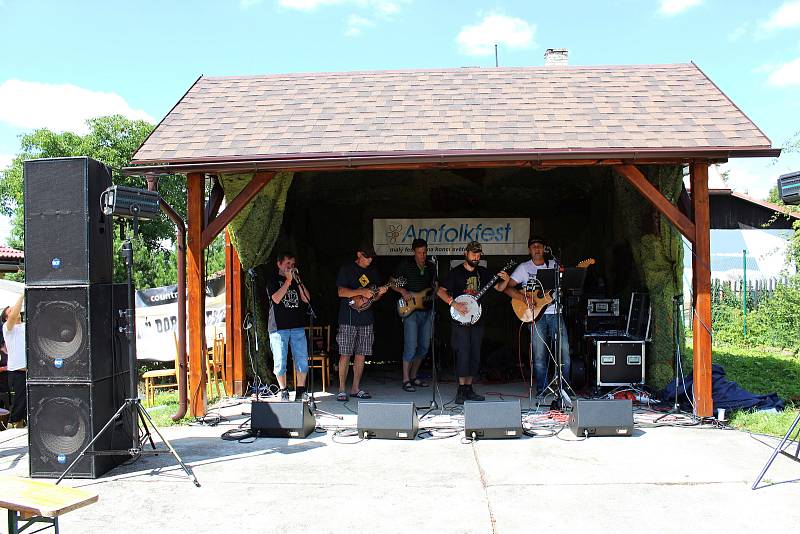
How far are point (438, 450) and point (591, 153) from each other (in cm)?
303

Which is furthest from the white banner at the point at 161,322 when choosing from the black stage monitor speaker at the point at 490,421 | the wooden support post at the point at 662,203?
the wooden support post at the point at 662,203

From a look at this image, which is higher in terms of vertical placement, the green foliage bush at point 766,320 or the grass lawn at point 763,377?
the green foliage bush at point 766,320

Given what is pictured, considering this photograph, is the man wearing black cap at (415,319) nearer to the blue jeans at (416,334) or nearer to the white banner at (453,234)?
the blue jeans at (416,334)

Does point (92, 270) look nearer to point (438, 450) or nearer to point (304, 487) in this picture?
point (304, 487)

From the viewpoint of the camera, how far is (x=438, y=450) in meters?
5.76

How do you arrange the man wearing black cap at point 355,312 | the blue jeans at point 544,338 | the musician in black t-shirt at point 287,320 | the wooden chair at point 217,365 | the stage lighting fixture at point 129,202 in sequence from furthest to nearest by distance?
the wooden chair at point 217,365, the man wearing black cap at point 355,312, the blue jeans at point 544,338, the musician in black t-shirt at point 287,320, the stage lighting fixture at point 129,202

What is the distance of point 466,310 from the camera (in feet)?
24.1

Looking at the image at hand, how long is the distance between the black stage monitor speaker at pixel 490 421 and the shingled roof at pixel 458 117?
91.2 inches

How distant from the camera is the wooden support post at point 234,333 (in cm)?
853

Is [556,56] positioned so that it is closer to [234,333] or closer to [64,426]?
[234,333]

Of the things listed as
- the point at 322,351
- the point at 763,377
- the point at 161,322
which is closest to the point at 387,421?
the point at 322,351

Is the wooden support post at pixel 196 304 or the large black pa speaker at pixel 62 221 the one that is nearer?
the large black pa speaker at pixel 62 221

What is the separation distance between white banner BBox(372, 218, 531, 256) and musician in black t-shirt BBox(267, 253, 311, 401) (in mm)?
3125

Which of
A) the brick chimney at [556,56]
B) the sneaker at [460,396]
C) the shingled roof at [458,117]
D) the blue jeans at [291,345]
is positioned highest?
the brick chimney at [556,56]
